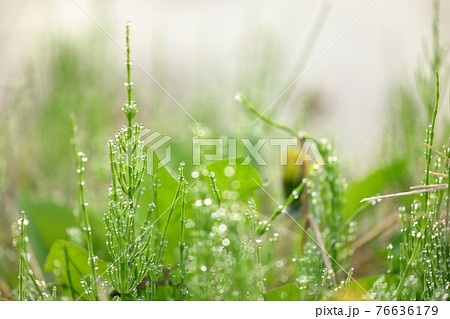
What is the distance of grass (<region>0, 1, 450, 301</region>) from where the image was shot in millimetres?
414

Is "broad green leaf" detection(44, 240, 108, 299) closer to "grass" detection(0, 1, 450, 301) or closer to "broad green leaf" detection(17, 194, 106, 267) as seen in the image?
"grass" detection(0, 1, 450, 301)

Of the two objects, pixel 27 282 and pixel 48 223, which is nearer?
pixel 27 282

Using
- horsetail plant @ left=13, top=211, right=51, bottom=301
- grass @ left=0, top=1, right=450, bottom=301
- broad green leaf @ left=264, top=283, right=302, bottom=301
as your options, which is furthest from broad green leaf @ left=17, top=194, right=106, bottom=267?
broad green leaf @ left=264, top=283, right=302, bottom=301

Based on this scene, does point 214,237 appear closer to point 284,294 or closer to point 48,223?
point 284,294

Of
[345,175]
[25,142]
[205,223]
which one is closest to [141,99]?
[25,142]

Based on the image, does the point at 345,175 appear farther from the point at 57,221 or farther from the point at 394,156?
the point at 57,221

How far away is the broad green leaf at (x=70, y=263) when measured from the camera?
0.48m

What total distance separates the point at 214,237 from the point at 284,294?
74mm

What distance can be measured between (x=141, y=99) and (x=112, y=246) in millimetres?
832

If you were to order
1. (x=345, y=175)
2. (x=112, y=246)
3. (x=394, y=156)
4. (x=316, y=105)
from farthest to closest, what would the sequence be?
(x=316, y=105) → (x=345, y=175) → (x=394, y=156) → (x=112, y=246)

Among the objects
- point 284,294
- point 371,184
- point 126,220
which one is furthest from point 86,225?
point 371,184

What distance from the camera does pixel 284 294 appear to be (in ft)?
1.45

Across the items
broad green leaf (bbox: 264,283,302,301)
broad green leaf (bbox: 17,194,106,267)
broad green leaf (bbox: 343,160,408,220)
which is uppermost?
broad green leaf (bbox: 343,160,408,220)
